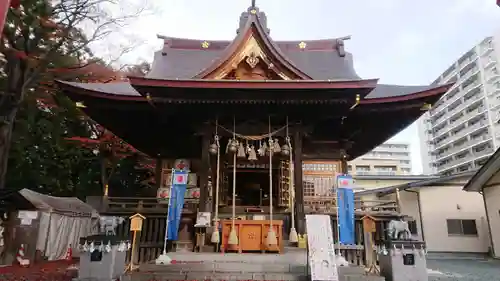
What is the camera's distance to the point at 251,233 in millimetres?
9273

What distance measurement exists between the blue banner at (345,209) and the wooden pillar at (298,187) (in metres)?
1.25

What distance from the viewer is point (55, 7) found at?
47.0 ft

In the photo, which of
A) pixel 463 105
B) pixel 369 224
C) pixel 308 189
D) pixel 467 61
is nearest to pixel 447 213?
pixel 308 189

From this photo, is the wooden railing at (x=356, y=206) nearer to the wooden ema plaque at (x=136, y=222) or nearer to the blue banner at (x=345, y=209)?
the blue banner at (x=345, y=209)

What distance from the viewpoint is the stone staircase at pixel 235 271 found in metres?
7.11

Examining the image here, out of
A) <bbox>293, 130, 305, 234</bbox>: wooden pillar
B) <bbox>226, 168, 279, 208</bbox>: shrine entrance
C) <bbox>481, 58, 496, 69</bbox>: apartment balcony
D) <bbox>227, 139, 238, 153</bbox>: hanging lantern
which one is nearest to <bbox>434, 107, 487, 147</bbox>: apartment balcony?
<bbox>481, 58, 496, 69</bbox>: apartment balcony

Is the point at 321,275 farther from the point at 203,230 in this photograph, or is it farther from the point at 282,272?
the point at 203,230

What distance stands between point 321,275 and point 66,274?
644 cm

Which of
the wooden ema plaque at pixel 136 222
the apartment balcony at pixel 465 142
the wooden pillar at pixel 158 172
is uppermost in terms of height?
the apartment balcony at pixel 465 142

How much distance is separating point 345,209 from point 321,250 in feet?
8.68

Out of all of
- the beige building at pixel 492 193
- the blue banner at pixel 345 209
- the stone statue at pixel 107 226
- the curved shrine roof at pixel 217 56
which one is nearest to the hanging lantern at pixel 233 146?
the blue banner at pixel 345 209

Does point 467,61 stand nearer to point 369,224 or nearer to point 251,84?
point 369,224

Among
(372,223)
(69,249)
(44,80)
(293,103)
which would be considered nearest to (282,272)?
(372,223)

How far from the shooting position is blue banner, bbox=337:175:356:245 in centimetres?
904
